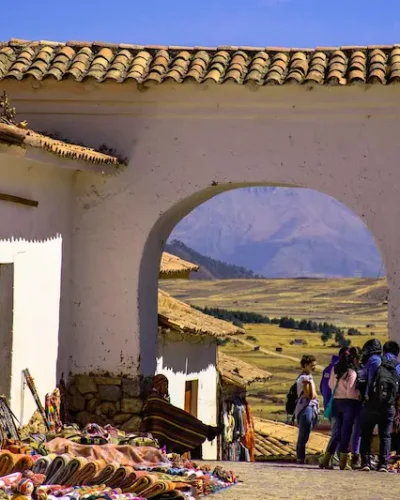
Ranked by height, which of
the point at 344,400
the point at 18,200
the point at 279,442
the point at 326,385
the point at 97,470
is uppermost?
the point at 18,200

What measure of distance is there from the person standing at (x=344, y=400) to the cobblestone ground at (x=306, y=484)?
0.40m

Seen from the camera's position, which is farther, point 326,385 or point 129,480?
point 326,385

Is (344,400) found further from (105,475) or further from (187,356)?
(187,356)

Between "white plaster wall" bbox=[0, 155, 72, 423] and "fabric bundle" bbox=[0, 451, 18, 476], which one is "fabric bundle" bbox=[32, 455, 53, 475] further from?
"white plaster wall" bbox=[0, 155, 72, 423]

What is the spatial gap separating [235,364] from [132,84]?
42.1ft

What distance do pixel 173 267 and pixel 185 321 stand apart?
96cm

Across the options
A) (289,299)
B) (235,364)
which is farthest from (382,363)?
(289,299)

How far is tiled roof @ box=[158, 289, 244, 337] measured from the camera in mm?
18109

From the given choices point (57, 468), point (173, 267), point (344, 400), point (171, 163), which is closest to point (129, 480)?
point (57, 468)

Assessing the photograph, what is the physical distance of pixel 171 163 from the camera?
14.8 m

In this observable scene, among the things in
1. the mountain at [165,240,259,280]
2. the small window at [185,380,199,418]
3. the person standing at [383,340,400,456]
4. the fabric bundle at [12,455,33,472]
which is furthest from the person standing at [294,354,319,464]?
the mountain at [165,240,259,280]

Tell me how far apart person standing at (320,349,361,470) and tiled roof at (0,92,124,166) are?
3.27 m

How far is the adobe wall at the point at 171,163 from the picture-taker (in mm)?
14320

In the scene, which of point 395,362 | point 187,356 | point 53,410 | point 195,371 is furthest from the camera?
point 195,371
